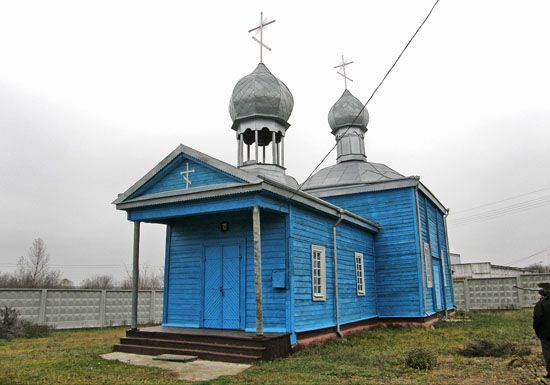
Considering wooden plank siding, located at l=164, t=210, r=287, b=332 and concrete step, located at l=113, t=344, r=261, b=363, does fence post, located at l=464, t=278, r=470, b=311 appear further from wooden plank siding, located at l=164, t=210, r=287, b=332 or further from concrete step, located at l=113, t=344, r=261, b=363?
concrete step, located at l=113, t=344, r=261, b=363

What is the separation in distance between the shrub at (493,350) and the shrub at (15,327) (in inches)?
453

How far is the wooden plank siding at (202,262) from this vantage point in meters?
9.72

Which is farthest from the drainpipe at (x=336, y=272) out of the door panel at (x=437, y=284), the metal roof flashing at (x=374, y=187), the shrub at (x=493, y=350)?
the door panel at (x=437, y=284)

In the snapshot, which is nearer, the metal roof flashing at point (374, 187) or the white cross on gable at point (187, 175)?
the white cross on gable at point (187, 175)

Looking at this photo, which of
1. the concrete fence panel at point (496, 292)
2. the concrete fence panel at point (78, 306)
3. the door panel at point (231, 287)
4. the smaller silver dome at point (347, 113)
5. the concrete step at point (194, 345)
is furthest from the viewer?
the concrete fence panel at point (496, 292)

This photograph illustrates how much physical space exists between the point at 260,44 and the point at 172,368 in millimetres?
10845

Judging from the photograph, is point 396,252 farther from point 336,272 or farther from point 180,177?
point 180,177

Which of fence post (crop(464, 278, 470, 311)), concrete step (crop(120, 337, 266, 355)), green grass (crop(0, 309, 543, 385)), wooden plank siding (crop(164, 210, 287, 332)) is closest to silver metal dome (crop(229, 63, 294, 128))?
wooden plank siding (crop(164, 210, 287, 332))

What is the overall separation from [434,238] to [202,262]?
957 cm

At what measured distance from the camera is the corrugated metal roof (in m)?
16.3

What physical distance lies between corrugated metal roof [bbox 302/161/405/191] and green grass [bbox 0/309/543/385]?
6.23m

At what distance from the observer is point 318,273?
10.7m

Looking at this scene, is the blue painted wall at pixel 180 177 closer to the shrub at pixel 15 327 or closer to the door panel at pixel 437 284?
the shrub at pixel 15 327

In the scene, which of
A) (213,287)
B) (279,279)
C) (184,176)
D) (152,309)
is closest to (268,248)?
(279,279)
